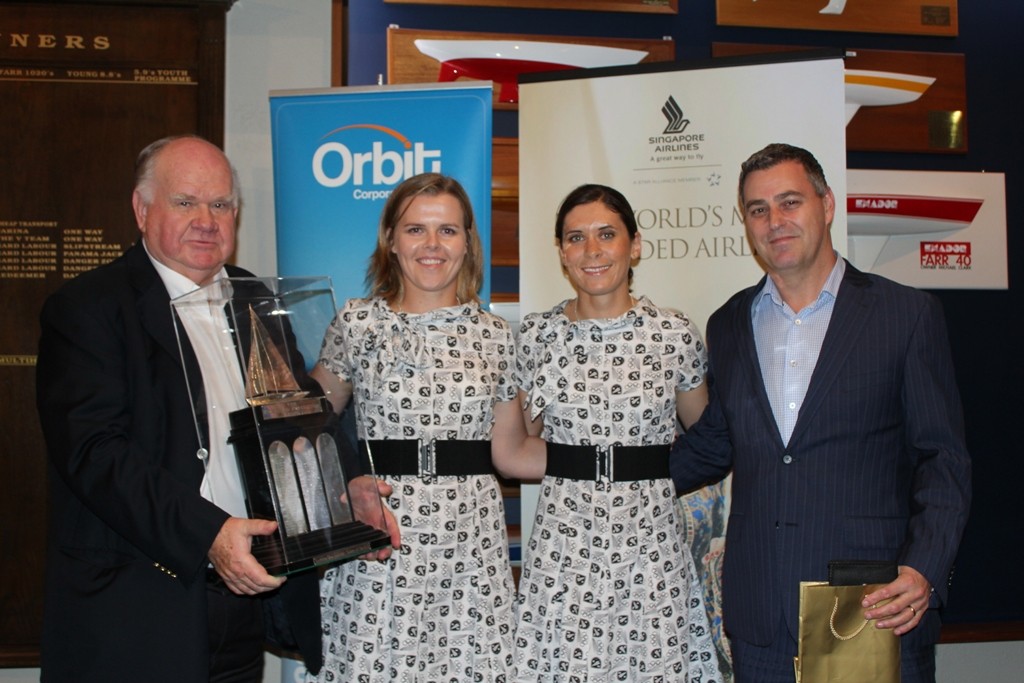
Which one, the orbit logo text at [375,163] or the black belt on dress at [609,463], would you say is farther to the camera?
the orbit logo text at [375,163]

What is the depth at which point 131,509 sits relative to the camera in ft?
5.91

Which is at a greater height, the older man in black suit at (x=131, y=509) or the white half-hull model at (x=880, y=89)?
the white half-hull model at (x=880, y=89)

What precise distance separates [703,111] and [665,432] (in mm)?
1321

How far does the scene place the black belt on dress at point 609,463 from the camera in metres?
2.45

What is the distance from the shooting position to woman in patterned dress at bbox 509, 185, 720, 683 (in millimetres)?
2393

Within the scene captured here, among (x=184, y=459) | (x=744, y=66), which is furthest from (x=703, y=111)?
(x=184, y=459)

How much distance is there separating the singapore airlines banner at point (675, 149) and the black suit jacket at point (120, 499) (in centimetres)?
163

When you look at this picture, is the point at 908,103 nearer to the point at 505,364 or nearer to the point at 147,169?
the point at 505,364

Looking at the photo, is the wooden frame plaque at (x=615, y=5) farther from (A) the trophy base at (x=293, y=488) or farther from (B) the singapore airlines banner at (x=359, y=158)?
(A) the trophy base at (x=293, y=488)

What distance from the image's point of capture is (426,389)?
240cm

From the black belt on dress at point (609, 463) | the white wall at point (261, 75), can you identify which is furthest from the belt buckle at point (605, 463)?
the white wall at point (261, 75)

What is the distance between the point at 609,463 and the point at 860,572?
73cm

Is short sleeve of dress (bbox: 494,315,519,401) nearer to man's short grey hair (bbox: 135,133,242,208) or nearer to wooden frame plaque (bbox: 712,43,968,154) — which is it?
man's short grey hair (bbox: 135,133,242,208)

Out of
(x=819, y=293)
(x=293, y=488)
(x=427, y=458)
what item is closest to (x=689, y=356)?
(x=819, y=293)
